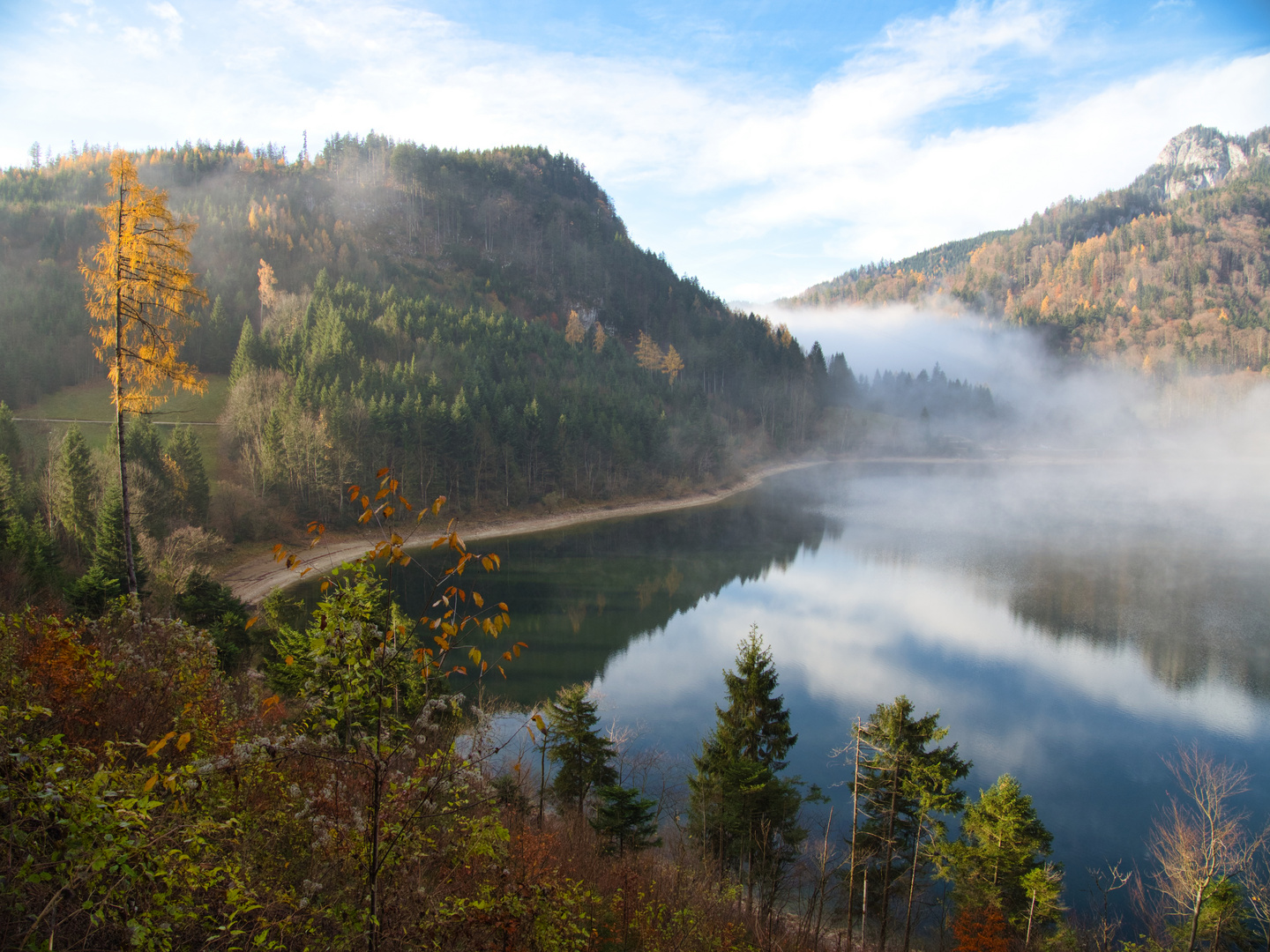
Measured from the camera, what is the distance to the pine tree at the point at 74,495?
31.3 metres

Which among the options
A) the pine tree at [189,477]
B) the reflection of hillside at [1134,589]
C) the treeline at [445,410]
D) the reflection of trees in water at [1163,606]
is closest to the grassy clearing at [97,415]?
the treeline at [445,410]

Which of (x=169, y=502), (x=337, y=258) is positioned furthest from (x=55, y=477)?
(x=337, y=258)

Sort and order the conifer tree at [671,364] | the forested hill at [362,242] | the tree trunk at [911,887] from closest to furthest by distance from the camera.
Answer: the tree trunk at [911,887], the forested hill at [362,242], the conifer tree at [671,364]

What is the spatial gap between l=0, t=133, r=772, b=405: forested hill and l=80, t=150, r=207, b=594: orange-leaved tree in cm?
6012

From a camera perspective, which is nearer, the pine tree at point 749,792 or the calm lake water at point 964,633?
the pine tree at point 749,792

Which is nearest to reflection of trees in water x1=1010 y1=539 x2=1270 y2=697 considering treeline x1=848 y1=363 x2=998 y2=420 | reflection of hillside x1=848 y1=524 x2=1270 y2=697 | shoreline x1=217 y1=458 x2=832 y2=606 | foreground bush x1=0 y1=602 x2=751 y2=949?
reflection of hillside x1=848 y1=524 x2=1270 y2=697

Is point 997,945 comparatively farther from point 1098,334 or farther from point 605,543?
point 1098,334

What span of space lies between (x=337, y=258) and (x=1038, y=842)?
10231 centimetres

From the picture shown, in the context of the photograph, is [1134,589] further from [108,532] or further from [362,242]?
[362,242]

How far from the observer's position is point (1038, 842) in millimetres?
14289

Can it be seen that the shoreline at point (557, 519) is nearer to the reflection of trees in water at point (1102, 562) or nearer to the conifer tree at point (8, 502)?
the conifer tree at point (8, 502)

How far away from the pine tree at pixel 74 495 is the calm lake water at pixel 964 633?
66.5ft

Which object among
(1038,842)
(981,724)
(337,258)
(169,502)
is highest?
(337,258)

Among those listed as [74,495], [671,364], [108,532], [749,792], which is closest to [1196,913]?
[749,792]
